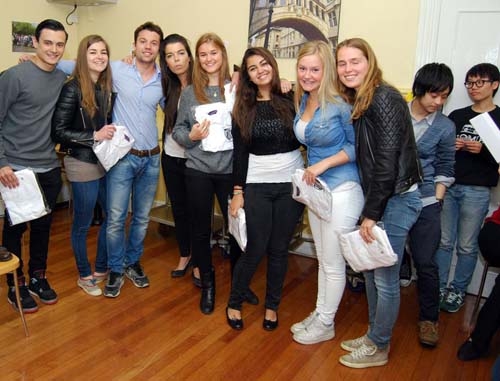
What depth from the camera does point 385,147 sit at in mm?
1783

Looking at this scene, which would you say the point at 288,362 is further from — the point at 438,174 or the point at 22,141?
the point at 22,141

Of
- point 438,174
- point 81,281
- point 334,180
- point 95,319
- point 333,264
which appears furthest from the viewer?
point 81,281

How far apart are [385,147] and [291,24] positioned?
182cm

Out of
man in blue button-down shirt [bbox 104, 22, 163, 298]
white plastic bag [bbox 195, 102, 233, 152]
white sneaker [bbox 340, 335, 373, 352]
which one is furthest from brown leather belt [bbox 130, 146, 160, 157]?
white sneaker [bbox 340, 335, 373, 352]

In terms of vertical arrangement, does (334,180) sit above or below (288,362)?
above

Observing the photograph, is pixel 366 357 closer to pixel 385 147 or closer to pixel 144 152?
pixel 385 147

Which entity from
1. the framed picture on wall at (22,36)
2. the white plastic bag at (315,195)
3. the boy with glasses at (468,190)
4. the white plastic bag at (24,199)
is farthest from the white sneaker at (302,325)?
the framed picture on wall at (22,36)

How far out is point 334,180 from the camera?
2.05 meters

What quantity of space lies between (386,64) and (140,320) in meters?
2.22

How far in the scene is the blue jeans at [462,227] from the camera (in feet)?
8.61

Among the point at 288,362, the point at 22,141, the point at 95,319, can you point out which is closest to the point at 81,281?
the point at 95,319

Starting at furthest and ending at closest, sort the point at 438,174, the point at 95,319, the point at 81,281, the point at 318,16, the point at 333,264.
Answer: the point at 318,16
the point at 81,281
the point at 95,319
the point at 438,174
the point at 333,264

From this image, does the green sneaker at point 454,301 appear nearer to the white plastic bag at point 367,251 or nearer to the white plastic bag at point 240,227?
the white plastic bag at point 367,251

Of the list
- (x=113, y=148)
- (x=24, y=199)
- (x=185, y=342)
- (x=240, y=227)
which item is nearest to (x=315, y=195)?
(x=240, y=227)
